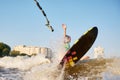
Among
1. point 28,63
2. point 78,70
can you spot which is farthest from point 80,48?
point 28,63

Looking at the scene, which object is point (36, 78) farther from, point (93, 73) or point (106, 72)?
point (106, 72)

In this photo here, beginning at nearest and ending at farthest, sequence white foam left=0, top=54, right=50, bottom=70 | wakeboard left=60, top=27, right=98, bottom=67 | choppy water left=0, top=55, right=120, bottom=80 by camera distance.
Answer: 1. choppy water left=0, top=55, right=120, bottom=80
2. wakeboard left=60, top=27, right=98, bottom=67
3. white foam left=0, top=54, right=50, bottom=70

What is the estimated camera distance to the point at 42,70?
9039mm

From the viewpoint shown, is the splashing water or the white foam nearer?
the splashing water

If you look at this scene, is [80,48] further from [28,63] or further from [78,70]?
[28,63]

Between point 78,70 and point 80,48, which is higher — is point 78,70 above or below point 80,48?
below

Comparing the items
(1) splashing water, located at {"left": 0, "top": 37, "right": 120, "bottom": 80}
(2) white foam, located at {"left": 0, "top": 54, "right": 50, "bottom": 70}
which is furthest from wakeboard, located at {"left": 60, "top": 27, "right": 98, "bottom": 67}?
(2) white foam, located at {"left": 0, "top": 54, "right": 50, "bottom": 70}

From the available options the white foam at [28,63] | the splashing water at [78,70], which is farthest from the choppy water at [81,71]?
the white foam at [28,63]

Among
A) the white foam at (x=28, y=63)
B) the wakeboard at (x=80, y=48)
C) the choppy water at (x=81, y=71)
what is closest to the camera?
the choppy water at (x=81, y=71)

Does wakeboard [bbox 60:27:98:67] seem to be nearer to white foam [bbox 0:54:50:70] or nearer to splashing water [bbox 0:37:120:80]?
splashing water [bbox 0:37:120:80]

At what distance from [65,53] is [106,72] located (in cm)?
180

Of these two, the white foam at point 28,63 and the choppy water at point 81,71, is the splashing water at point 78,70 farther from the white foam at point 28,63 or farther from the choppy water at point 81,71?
the white foam at point 28,63

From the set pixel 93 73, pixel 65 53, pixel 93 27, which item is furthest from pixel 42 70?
pixel 93 27

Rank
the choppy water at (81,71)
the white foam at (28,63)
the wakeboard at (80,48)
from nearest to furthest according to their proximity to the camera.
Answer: the choppy water at (81,71) < the wakeboard at (80,48) < the white foam at (28,63)
